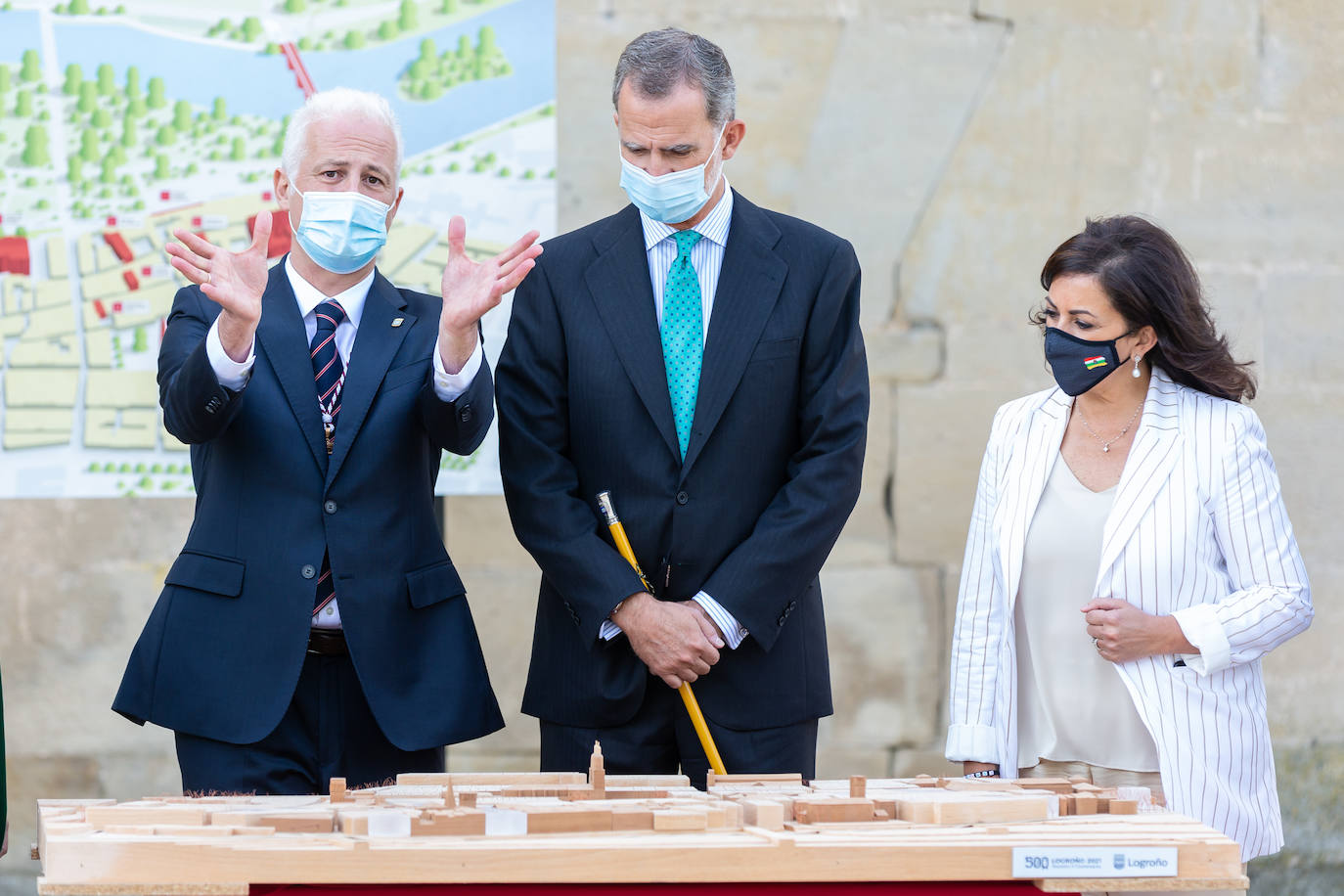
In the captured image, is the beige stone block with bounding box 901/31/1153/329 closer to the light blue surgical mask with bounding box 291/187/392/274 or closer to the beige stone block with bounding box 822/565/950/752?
the beige stone block with bounding box 822/565/950/752

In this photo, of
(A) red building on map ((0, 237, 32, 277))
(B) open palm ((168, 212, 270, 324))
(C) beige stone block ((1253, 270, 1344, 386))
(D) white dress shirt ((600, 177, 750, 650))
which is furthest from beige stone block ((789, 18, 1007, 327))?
(A) red building on map ((0, 237, 32, 277))

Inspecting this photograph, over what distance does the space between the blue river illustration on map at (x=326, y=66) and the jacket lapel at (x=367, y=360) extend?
151cm

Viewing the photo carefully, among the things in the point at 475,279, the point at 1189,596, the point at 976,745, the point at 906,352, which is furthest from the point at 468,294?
the point at 906,352

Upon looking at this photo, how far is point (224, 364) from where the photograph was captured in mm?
2902

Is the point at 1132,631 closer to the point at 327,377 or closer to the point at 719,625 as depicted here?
the point at 719,625

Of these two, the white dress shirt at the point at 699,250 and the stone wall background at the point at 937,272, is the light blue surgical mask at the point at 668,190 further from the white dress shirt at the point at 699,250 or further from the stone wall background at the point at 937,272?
the stone wall background at the point at 937,272

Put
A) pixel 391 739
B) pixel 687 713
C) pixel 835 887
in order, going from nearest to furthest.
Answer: pixel 835 887, pixel 391 739, pixel 687 713

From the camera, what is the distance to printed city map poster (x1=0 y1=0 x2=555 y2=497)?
4.48 metres

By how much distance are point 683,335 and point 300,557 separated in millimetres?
928

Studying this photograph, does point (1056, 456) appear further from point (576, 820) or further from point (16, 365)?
point (16, 365)

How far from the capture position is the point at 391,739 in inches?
117

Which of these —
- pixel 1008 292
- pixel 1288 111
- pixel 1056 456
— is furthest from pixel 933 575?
pixel 1288 111

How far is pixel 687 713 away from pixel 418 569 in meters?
0.63

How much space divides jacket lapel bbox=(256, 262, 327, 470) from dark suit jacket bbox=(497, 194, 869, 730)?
1.39 ft
